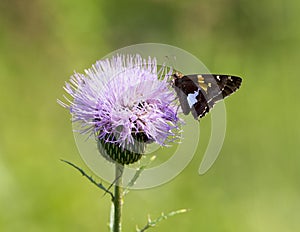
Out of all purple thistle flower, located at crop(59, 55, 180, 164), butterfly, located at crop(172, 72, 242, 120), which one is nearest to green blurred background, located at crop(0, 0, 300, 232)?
purple thistle flower, located at crop(59, 55, 180, 164)

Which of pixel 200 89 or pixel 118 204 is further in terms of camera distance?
pixel 200 89

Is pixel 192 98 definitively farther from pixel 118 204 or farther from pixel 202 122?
pixel 202 122

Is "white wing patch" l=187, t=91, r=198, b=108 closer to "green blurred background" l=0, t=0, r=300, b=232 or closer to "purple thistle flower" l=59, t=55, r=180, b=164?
"purple thistle flower" l=59, t=55, r=180, b=164

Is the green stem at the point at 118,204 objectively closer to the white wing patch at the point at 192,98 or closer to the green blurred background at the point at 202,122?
the white wing patch at the point at 192,98

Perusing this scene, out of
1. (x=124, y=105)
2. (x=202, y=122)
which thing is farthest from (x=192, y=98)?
(x=202, y=122)

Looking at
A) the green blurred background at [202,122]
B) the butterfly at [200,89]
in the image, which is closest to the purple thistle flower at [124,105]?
the butterfly at [200,89]

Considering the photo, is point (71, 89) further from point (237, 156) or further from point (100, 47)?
point (100, 47)
